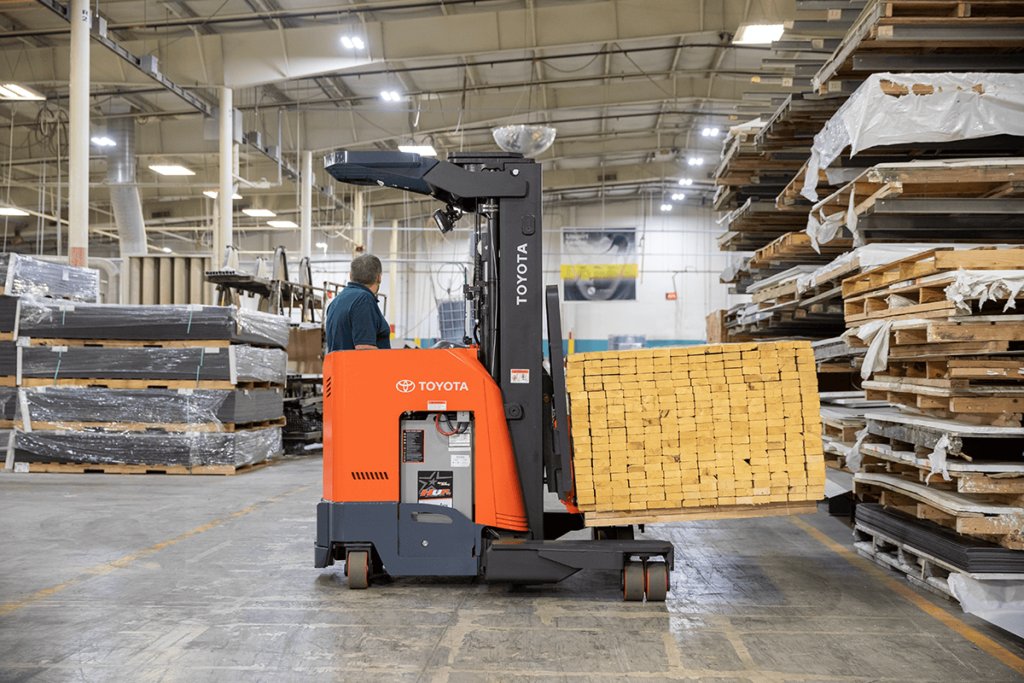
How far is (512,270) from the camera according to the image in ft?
15.4

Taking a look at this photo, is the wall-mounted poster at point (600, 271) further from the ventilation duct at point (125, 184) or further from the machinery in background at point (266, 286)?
the machinery in background at point (266, 286)

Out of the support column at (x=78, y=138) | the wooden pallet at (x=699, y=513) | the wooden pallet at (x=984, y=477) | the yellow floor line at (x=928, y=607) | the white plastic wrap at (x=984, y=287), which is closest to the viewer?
the yellow floor line at (x=928, y=607)

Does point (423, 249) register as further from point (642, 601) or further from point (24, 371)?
point (642, 601)

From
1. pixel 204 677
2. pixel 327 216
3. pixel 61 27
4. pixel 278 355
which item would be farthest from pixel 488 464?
pixel 327 216

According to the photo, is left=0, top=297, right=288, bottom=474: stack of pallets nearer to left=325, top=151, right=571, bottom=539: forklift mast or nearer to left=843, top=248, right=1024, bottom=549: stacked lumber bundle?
Result: left=325, top=151, right=571, bottom=539: forklift mast

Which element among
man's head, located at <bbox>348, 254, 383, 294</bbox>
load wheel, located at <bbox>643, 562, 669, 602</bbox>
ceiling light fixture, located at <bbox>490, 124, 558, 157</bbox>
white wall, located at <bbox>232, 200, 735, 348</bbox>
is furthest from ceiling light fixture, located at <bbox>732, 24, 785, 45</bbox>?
white wall, located at <bbox>232, 200, 735, 348</bbox>

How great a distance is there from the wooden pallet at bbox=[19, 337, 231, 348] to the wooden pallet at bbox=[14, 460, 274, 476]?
4.29ft

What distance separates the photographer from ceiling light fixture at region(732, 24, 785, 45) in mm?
11391

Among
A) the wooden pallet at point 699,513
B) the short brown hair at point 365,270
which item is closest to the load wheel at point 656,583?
the wooden pallet at point 699,513

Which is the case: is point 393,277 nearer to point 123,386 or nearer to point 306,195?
point 306,195

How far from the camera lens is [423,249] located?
97.7ft

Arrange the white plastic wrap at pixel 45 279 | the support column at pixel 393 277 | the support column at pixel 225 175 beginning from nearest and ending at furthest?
1. the white plastic wrap at pixel 45 279
2. the support column at pixel 225 175
3. the support column at pixel 393 277

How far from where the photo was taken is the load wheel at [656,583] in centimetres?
451

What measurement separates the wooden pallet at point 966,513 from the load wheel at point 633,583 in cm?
157
